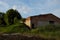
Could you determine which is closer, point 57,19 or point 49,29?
point 49,29

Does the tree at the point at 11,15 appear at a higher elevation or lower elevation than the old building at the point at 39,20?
higher

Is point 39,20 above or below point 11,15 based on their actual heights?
below

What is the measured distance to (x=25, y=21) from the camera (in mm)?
42281

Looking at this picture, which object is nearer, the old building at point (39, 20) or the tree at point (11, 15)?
the old building at point (39, 20)

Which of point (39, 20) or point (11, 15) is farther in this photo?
point (11, 15)

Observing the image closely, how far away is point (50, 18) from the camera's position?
127 feet

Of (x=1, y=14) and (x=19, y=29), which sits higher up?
(x=1, y=14)

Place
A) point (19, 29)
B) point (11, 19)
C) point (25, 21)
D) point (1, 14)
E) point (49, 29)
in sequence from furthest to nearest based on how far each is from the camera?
point (1, 14)
point (11, 19)
point (25, 21)
point (19, 29)
point (49, 29)

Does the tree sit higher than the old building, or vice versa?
the tree

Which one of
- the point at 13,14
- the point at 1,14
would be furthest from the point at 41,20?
the point at 1,14

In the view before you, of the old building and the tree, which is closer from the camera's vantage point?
the old building

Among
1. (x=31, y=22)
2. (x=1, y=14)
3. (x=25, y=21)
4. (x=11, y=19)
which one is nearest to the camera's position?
(x=31, y=22)

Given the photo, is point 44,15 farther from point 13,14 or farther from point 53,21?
point 13,14

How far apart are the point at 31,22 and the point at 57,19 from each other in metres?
5.55
